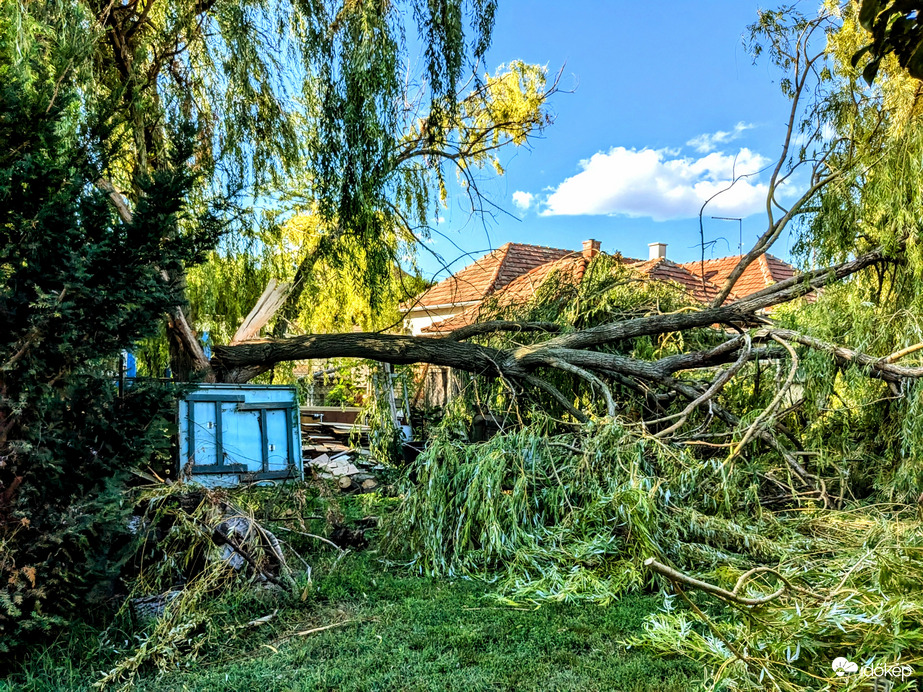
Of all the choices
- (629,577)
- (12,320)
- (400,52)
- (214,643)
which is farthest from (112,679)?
(400,52)

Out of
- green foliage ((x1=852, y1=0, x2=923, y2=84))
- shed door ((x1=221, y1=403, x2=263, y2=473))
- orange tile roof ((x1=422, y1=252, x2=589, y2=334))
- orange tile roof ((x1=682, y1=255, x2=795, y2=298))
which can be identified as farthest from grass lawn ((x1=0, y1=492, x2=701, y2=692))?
orange tile roof ((x1=682, y1=255, x2=795, y2=298))

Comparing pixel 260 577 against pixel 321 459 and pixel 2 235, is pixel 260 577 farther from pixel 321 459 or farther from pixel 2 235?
pixel 321 459

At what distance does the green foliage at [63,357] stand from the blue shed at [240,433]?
396cm

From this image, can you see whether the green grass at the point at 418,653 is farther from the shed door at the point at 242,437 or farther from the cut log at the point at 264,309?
the cut log at the point at 264,309

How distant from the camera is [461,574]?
469 centimetres

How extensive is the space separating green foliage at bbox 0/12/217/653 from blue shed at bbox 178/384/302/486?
3964mm

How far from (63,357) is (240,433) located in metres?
4.89

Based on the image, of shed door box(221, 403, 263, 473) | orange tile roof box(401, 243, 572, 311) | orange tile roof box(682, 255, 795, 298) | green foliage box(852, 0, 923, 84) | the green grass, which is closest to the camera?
green foliage box(852, 0, 923, 84)

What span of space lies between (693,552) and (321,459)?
6.83 meters

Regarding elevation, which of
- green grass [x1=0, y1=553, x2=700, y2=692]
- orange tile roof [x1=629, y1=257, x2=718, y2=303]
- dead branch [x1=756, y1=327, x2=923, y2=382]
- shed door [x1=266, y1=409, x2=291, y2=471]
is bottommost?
green grass [x1=0, y1=553, x2=700, y2=692]

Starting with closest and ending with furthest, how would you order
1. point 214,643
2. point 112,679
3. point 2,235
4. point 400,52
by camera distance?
point 112,679
point 2,235
point 214,643
point 400,52

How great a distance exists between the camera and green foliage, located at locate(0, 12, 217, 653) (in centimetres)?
318

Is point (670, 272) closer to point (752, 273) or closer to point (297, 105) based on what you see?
point (752, 273)

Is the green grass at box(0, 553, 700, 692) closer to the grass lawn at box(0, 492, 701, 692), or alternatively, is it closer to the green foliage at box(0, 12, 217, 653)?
the grass lawn at box(0, 492, 701, 692)
